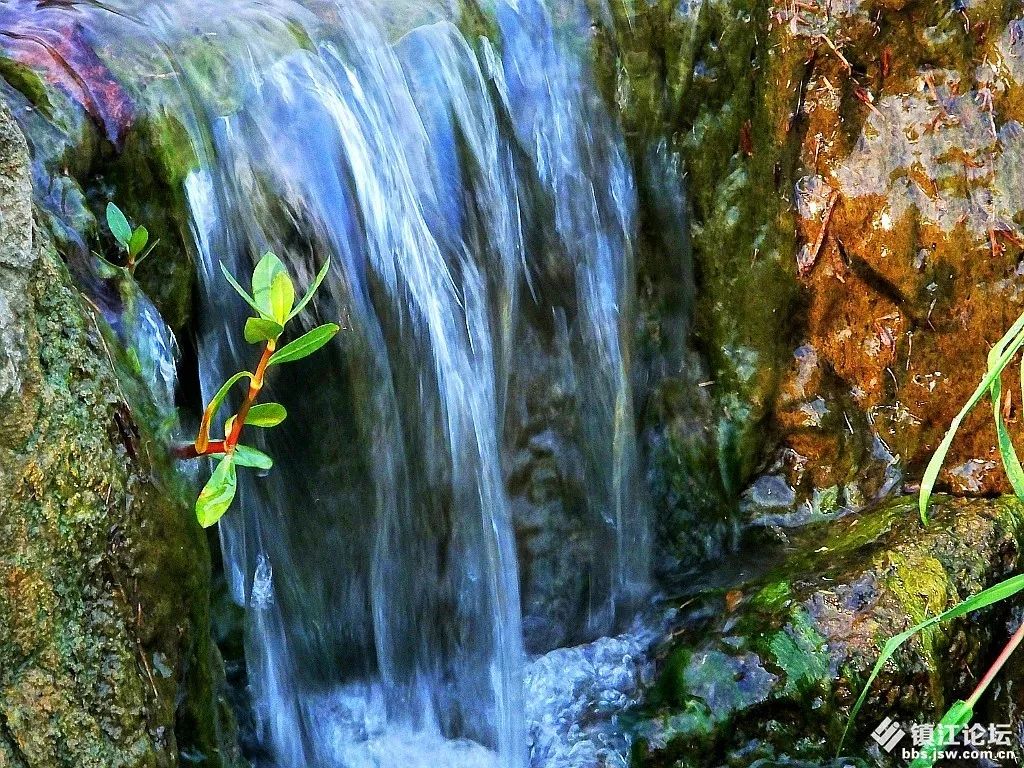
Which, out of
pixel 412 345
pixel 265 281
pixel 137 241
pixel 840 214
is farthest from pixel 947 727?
pixel 840 214

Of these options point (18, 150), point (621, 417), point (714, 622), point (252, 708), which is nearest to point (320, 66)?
point (18, 150)

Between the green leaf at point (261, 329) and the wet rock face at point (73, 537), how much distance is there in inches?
10.6

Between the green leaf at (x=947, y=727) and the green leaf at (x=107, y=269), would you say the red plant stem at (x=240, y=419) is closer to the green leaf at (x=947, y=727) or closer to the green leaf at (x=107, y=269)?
the green leaf at (x=107, y=269)

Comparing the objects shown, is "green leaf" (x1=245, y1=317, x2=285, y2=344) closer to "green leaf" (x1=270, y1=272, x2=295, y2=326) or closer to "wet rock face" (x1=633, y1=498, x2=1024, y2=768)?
"green leaf" (x1=270, y1=272, x2=295, y2=326)

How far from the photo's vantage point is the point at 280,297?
207 centimetres

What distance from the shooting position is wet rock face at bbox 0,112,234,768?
69.6 inches

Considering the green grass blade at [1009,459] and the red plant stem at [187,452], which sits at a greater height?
the red plant stem at [187,452]

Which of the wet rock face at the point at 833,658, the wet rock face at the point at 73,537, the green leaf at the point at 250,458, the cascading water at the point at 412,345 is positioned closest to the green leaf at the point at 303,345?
the green leaf at the point at 250,458

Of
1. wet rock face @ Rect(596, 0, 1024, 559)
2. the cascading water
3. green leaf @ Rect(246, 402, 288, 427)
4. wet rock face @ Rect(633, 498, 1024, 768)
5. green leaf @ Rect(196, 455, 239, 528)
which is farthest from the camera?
wet rock face @ Rect(596, 0, 1024, 559)

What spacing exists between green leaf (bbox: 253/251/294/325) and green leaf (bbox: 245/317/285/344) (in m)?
0.02

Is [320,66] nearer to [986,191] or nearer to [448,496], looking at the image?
[448,496]

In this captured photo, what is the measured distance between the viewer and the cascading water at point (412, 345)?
2.69 meters

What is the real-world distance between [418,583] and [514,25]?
1.72 metres

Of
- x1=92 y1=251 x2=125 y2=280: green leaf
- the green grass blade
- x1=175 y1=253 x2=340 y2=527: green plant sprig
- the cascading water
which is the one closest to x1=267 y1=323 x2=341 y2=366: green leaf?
x1=175 y1=253 x2=340 y2=527: green plant sprig
